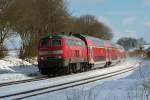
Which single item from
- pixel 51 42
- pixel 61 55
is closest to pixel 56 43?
pixel 51 42

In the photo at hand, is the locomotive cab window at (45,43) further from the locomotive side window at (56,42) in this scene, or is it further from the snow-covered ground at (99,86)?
the snow-covered ground at (99,86)

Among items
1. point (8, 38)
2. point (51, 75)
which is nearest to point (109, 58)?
point (8, 38)

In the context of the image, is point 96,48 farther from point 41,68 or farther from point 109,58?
point 41,68

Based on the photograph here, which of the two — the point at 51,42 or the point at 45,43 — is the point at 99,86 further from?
the point at 45,43

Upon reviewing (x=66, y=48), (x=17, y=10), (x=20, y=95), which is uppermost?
(x=17, y=10)

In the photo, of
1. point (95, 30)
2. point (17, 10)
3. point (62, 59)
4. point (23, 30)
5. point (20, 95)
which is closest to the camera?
point (20, 95)

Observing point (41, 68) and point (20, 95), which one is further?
point (41, 68)

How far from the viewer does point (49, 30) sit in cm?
5047

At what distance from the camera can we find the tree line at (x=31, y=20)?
121 feet

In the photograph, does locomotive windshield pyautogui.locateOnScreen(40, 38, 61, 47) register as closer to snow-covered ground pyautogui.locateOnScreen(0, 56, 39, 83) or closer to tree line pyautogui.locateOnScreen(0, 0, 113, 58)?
snow-covered ground pyautogui.locateOnScreen(0, 56, 39, 83)

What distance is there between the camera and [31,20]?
4244 cm

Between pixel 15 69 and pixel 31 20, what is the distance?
10135 mm

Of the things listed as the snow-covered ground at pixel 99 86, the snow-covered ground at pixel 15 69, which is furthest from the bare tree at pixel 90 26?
the snow-covered ground at pixel 99 86

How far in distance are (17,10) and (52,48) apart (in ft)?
29.3
